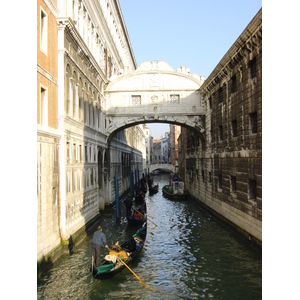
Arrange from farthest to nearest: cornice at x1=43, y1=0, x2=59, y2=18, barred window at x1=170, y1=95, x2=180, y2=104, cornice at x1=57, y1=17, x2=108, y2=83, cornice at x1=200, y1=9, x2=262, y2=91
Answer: barred window at x1=170, y1=95, x2=180, y2=104 → cornice at x1=57, y1=17, x2=108, y2=83 → cornice at x1=200, y1=9, x2=262, y2=91 → cornice at x1=43, y1=0, x2=59, y2=18

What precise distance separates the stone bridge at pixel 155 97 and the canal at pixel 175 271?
8.20 m

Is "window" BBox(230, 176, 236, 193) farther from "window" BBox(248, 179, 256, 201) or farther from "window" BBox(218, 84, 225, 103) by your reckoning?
"window" BBox(218, 84, 225, 103)

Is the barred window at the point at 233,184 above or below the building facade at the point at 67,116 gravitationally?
below

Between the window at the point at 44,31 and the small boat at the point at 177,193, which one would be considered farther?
the small boat at the point at 177,193

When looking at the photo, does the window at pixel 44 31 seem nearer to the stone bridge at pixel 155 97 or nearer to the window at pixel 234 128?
the window at pixel 234 128

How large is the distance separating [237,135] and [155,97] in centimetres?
825

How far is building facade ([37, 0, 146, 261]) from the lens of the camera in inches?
397

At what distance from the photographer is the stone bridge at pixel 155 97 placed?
2170cm

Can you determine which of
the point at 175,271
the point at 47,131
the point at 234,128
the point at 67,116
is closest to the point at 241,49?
the point at 234,128

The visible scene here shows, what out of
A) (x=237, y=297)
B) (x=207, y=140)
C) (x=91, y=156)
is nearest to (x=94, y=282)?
(x=237, y=297)

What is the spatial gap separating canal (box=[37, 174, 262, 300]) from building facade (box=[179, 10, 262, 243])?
1.03 metres

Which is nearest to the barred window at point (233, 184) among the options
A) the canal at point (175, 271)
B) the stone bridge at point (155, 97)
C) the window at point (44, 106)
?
the canal at point (175, 271)

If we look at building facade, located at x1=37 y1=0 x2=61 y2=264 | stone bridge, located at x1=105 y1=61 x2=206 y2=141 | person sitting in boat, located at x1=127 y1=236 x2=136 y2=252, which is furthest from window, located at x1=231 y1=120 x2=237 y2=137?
building facade, located at x1=37 y1=0 x2=61 y2=264
